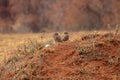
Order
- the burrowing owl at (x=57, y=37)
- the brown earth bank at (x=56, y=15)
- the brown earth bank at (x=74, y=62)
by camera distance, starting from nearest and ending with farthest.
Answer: the brown earth bank at (x=74, y=62)
the burrowing owl at (x=57, y=37)
the brown earth bank at (x=56, y=15)

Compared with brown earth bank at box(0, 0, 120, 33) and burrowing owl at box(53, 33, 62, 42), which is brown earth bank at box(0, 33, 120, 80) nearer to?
burrowing owl at box(53, 33, 62, 42)

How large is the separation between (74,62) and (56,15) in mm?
22948

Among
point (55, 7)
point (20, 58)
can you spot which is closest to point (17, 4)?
point (55, 7)

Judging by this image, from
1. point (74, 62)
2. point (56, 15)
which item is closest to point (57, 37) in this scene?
point (74, 62)

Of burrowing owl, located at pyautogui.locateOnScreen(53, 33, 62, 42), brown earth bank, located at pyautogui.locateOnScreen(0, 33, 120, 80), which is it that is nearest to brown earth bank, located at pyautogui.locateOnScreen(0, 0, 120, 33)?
burrowing owl, located at pyautogui.locateOnScreen(53, 33, 62, 42)

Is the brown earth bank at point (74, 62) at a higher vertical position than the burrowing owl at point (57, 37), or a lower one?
lower

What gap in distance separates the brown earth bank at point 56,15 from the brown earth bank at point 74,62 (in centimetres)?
1801

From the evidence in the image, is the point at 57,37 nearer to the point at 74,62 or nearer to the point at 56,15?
the point at 74,62

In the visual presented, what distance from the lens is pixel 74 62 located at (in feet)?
33.1

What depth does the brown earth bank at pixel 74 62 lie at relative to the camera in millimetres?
9547

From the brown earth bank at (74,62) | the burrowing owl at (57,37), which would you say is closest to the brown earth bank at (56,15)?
the burrowing owl at (57,37)

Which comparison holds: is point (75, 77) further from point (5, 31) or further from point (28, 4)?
point (28, 4)

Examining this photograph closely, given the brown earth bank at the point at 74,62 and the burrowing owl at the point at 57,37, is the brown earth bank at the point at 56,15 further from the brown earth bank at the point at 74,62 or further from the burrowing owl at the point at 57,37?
the brown earth bank at the point at 74,62

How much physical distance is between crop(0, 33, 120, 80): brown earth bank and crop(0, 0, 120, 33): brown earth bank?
59.1 feet
